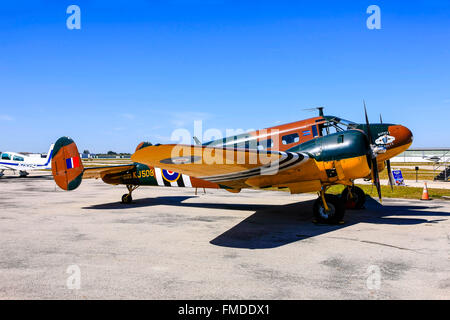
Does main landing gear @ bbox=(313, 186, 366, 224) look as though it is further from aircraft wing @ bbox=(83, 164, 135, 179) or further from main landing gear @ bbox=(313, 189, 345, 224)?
aircraft wing @ bbox=(83, 164, 135, 179)

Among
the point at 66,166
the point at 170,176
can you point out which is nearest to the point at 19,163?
the point at 66,166

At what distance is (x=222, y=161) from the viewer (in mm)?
7516

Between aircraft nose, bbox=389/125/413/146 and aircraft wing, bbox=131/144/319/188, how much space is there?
3.23 m

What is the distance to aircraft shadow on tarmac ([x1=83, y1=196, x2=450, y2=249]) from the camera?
7.79 metres

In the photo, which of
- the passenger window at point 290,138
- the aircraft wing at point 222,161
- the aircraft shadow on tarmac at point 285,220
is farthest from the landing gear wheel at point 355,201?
the aircraft wing at point 222,161

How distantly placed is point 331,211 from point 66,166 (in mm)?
10436

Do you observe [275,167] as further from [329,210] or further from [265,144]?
[265,144]

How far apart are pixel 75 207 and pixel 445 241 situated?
12986 millimetres

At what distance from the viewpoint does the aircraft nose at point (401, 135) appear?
1021cm

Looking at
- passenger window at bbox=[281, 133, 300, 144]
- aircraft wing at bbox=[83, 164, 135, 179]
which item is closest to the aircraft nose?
passenger window at bbox=[281, 133, 300, 144]

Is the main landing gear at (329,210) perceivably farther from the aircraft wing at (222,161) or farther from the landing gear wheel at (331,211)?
the aircraft wing at (222,161)

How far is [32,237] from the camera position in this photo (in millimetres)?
8094
